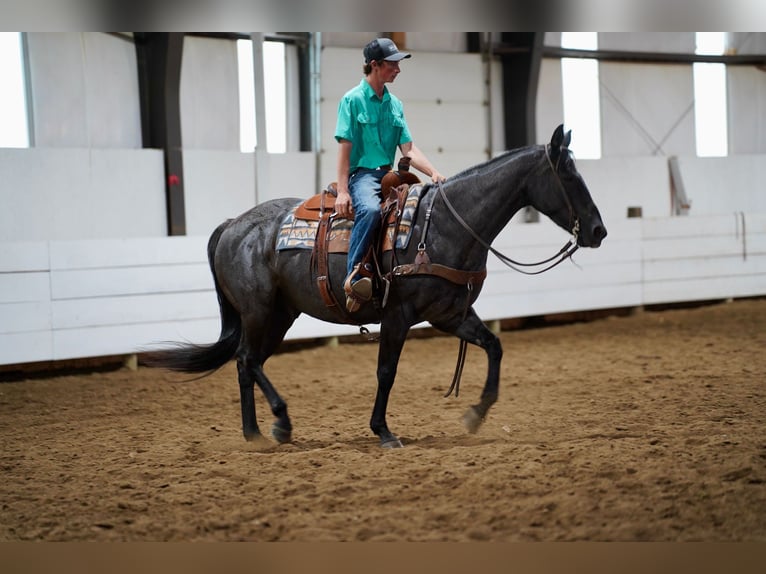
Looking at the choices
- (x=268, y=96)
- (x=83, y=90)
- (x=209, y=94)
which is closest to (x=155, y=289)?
(x=83, y=90)

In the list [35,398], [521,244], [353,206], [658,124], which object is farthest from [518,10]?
[658,124]

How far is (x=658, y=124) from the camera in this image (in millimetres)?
12914

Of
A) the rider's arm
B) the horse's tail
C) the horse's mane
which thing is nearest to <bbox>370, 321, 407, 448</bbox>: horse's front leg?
the rider's arm

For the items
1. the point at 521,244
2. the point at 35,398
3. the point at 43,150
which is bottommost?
the point at 35,398

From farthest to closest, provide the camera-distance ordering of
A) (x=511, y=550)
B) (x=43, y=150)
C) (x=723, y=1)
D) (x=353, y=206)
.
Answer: (x=43, y=150) < (x=353, y=206) < (x=723, y=1) < (x=511, y=550)

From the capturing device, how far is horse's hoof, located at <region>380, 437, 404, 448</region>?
15.9ft

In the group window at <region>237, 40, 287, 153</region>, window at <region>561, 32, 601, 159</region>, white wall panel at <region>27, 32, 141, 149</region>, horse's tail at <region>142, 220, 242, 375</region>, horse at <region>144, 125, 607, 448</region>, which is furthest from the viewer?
window at <region>561, 32, 601, 159</region>

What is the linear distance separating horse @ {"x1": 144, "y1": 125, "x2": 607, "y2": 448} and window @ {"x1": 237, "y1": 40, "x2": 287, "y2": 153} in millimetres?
5081

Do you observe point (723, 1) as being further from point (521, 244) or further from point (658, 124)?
point (658, 124)

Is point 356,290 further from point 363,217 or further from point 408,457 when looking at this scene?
point 408,457

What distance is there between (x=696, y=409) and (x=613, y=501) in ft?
7.78

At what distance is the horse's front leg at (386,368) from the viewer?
4789 millimetres

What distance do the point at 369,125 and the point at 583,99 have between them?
27.1ft

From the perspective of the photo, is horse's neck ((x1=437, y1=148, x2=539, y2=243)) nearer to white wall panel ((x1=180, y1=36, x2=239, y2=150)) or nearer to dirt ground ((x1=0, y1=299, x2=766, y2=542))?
dirt ground ((x1=0, y1=299, x2=766, y2=542))
